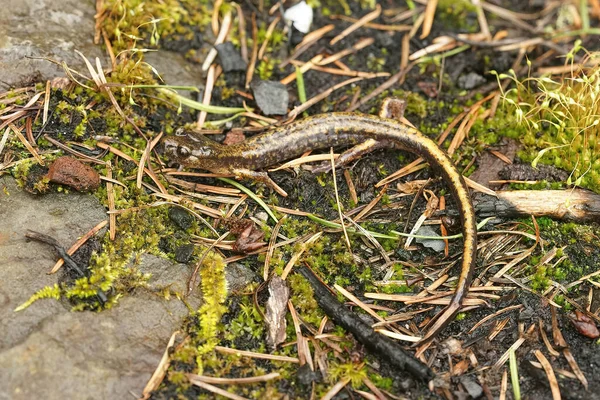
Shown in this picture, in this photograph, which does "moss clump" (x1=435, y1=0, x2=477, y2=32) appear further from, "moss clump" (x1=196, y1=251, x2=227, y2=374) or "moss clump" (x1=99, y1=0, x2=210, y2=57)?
"moss clump" (x1=196, y1=251, x2=227, y2=374)

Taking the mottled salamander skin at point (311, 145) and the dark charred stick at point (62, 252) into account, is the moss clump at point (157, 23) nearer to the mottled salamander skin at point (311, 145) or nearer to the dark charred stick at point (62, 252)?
the mottled salamander skin at point (311, 145)

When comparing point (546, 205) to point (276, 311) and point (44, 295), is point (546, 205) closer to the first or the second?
point (276, 311)

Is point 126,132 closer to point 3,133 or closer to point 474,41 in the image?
point 3,133

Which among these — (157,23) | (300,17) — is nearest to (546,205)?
(300,17)

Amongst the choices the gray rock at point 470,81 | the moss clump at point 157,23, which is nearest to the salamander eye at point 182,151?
the moss clump at point 157,23

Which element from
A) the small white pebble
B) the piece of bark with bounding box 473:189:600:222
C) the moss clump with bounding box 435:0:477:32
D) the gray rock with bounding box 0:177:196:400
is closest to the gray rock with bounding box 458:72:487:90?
the moss clump with bounding box 435:0:477:32
